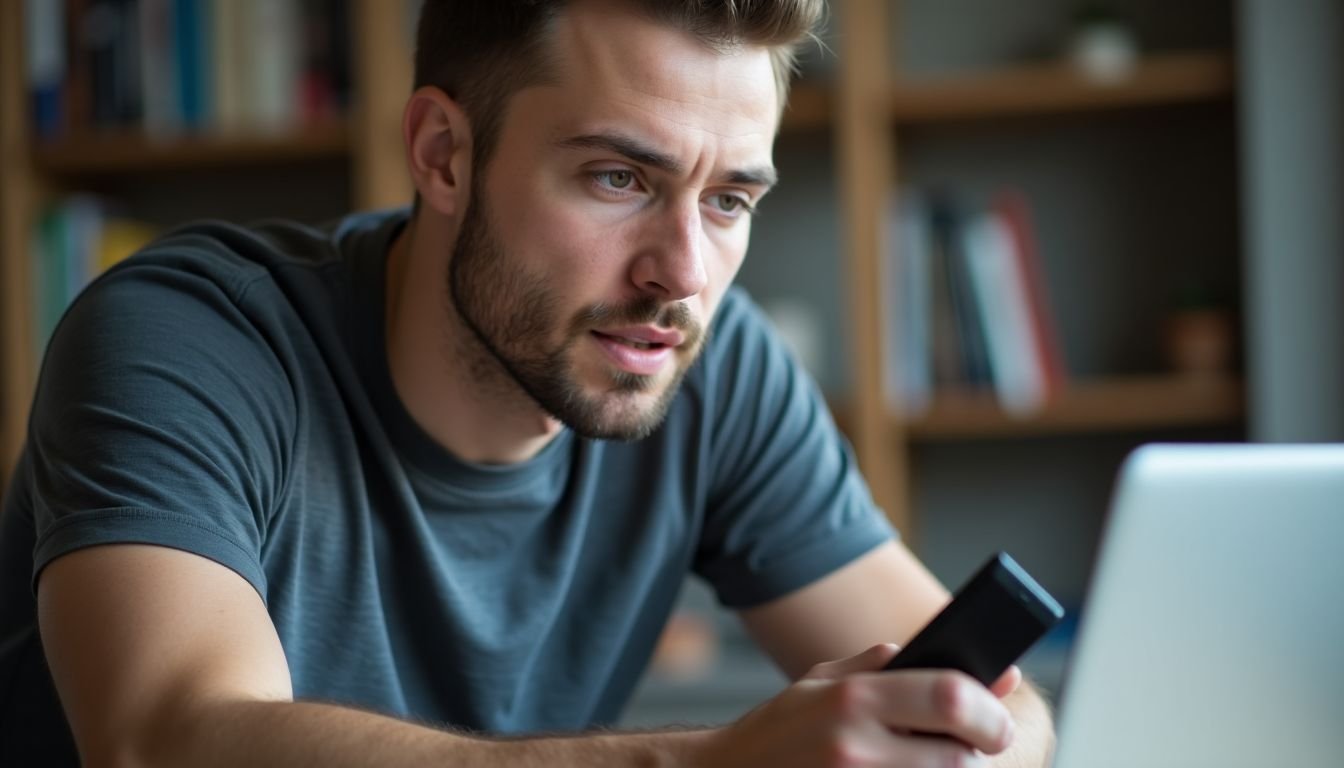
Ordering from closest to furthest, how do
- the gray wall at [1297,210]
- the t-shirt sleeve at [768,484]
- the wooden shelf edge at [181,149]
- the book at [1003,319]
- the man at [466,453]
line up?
the man at [466,453] < the t-shirt sleeve at [768,484] < the gray wall at [1297,210] < the book at [1003,319] < the wooden shelf edge at [181,149]

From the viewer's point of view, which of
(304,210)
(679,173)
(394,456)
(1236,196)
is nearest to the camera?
(679,173)

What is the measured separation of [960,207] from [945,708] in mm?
1835

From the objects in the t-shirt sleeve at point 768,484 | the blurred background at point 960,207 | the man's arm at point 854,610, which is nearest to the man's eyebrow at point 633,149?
the t-shirt sleeve at point 768,484

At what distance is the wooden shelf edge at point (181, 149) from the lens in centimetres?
246

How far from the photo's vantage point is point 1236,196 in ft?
7.80

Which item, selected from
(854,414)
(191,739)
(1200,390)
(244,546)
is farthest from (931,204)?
(191,739)

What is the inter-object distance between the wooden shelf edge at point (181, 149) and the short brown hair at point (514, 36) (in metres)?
1.24

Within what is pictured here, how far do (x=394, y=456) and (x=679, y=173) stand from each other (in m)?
0.34

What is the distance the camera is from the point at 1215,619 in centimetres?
66

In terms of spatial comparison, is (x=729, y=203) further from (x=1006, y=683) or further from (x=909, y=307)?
(x=909, y=307)

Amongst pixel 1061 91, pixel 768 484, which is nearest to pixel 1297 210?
pixel 1061 91

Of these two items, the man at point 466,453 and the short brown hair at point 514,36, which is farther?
the short brown hair at point 514,36

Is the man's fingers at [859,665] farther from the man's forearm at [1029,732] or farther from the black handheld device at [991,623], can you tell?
the man's forearm at [1029,732]

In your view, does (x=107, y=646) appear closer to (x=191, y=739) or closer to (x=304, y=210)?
(x=191, y=739)
